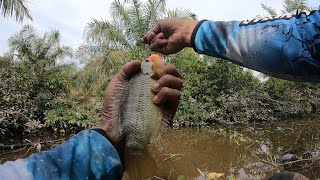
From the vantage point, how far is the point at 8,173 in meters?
1.41

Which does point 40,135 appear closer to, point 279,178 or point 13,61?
point 13,61

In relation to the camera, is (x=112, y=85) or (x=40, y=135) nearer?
(x=112, y=85)

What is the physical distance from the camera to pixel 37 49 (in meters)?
15.2

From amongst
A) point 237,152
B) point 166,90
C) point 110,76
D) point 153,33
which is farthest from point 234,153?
point 166,90

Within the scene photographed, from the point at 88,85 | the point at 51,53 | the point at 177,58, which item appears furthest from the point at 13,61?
the point at 177,58

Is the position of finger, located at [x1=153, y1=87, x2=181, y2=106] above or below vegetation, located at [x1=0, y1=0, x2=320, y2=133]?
above

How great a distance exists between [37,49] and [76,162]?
1454cm

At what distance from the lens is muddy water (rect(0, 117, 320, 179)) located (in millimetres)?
7542

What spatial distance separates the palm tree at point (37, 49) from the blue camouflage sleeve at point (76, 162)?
12.7 m

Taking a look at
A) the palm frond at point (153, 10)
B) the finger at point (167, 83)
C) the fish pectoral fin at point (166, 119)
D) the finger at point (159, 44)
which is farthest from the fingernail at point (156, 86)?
the palm frond at point (153, 10)

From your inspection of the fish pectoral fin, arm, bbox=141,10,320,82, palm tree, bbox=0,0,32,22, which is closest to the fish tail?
the fish pectoral fin

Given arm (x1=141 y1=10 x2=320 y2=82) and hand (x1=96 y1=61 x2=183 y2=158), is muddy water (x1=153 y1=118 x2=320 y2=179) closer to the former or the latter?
hand (x1=96 y1=61 x2=183 y2=158)

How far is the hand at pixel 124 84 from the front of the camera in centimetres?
167

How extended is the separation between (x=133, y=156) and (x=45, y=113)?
11.6 metres
